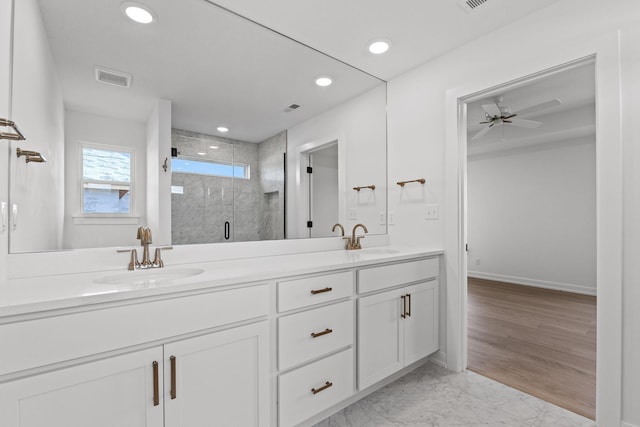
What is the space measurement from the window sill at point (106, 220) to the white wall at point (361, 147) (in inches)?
53.5

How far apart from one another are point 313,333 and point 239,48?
1.81 meters

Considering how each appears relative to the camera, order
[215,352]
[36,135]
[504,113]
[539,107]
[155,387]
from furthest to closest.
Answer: [539,107] < [504,113] < [36,135] < [215,352] < [155,387]

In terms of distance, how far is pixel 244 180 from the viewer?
1.91 metres

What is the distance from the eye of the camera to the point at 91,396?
98 centimetres

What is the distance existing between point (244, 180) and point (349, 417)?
1523mm

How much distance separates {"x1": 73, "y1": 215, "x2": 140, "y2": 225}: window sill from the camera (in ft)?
4.73

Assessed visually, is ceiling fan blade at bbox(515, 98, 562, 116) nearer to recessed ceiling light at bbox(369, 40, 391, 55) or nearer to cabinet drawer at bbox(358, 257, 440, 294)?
recessed ceiling light at bbox(369, 40, 391, 55)

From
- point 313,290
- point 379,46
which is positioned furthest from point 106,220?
point 379,46

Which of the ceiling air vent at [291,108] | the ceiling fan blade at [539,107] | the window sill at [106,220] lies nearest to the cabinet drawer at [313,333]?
the window sill at [106,220]

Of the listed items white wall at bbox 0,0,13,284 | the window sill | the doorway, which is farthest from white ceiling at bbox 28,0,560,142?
the doorway

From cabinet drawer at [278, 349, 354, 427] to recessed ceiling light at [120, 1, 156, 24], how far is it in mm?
1956

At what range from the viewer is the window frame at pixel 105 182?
1436mm

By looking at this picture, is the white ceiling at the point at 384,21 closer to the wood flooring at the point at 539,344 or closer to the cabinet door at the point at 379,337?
the cabinet door at the point at 379,337

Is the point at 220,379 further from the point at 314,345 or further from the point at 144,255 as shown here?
the point at 144,255
